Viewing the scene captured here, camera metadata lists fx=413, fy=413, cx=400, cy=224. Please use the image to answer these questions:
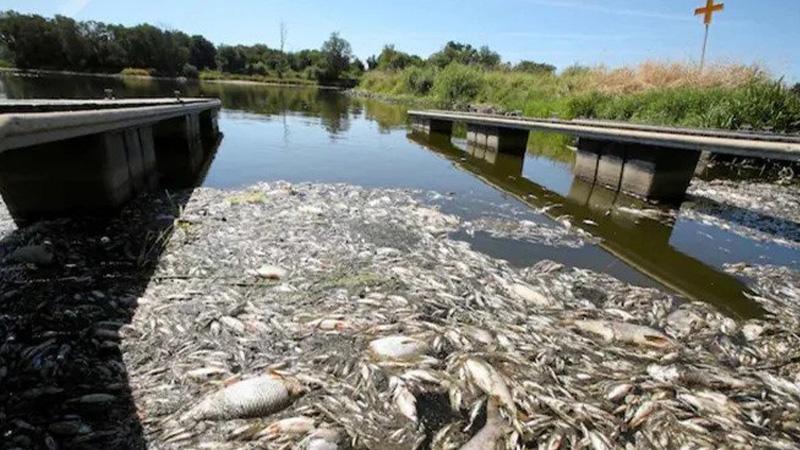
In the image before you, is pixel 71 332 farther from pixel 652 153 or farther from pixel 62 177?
pixel 652 153

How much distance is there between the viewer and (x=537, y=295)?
15.4 feet

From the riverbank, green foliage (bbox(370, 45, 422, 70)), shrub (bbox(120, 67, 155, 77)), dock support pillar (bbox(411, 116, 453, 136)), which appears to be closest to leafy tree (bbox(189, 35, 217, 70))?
shrub (bbox(120, 67, 155, 77))

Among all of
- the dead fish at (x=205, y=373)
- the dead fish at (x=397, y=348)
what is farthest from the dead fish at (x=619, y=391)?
the dead fish at (x=205, y=373)

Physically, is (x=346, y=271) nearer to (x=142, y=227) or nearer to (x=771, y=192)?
(x=142, y=227)

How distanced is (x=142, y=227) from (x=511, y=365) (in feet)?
18.9

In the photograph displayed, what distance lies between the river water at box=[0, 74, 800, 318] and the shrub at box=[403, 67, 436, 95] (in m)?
33.6

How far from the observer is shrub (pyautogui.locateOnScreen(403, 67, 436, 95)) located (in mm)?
51219

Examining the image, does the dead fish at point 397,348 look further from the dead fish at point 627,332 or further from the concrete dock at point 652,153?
the concrete dock at point 652,153

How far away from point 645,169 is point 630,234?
2960 millimetres

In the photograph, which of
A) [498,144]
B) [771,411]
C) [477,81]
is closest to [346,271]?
[771,411]

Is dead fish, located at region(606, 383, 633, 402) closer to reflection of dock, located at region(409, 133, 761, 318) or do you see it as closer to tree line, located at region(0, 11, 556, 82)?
reflection of dock, located at region(409, 133, 761, 318)

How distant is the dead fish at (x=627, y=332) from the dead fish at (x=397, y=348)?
1.73m

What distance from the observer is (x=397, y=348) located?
354 centimetres

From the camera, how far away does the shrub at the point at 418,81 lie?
51.2 m
